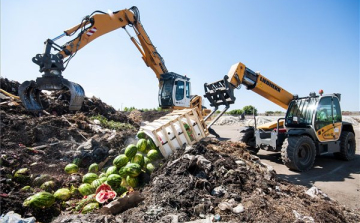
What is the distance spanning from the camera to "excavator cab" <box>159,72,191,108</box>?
38.4ft

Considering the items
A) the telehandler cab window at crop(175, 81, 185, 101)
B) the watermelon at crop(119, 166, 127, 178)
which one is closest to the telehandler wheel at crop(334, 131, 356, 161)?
the telehandler cab window at crop(175, 81, 185, 101)

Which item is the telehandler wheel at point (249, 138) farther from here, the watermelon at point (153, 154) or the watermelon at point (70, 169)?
the watermelon at point (70, 169)

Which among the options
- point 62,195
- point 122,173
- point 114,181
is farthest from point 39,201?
point 122,173

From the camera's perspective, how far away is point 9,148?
5.95 m

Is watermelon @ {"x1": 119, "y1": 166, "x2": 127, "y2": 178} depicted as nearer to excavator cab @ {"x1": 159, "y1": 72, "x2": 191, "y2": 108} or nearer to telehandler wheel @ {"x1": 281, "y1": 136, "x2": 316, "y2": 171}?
telehandler wheel @ {"x1": 281, "y1": 136, "x2": 316, "y2": 171}

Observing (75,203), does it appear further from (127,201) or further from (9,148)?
(9,148)

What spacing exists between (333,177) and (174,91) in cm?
797

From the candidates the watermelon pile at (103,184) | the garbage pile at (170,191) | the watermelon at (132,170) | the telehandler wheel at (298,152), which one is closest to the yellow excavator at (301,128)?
the telehandler wheel at (298,152)

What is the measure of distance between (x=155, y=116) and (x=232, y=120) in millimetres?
12774

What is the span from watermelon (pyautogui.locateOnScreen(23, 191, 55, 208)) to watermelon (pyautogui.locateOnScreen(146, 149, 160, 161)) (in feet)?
7.21

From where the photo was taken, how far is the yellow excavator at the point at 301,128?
6.42 m

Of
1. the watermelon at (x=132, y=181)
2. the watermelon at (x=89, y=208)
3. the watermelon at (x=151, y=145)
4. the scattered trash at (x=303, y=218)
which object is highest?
the watermelon at (x=151, y=145)

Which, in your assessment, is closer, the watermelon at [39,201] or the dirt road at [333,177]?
the watermelon at [39,201]

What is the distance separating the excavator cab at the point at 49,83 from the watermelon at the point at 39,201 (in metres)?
2.53
